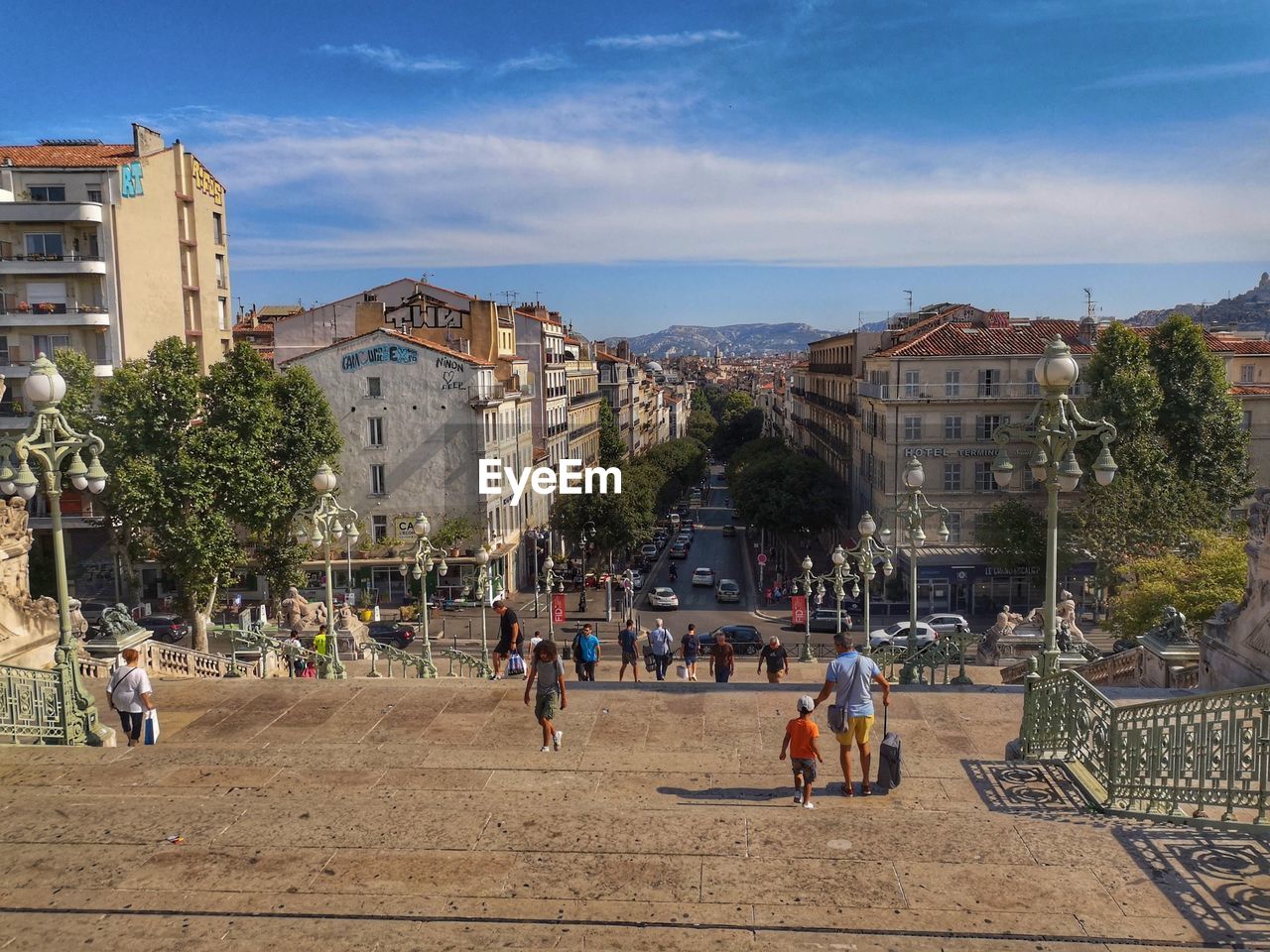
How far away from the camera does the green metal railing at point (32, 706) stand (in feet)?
39.7

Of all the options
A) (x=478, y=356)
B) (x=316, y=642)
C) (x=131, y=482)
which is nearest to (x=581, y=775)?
(x=316, y=642)

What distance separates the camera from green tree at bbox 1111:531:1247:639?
2605 cm

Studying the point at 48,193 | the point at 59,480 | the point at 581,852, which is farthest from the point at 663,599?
the point at 581,852

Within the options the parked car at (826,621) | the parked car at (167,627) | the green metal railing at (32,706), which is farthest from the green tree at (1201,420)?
the green metal railing at (32,706)

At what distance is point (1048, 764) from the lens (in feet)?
35.9

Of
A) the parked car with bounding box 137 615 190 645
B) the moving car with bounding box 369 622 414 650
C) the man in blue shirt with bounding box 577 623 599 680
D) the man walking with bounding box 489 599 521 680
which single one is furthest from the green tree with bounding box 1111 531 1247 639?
the parked car with bounding box 137 615 190 645

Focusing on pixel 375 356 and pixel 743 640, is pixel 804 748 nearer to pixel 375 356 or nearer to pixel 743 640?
pixel 743 640

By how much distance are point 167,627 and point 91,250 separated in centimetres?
1721

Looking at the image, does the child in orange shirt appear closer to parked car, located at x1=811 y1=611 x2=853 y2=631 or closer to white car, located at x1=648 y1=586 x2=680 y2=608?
parked car, located at x1=811 y1=611 x2=853 y2=631

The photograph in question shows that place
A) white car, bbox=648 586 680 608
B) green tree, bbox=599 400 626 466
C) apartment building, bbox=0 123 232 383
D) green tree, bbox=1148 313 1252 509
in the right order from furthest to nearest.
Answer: green tree, bbox=599 400 626 466 → white car, bbox=648 586 680 608 → apartment building, bbox=0 123 232 383 → green tree, bbox=1148 313 1252 509

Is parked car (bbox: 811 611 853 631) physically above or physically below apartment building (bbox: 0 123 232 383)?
below

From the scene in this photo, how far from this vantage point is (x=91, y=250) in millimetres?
45281

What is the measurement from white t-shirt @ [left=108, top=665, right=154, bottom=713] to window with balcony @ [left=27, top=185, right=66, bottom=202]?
40.4 metres

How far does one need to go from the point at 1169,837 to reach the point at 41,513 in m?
47.9
